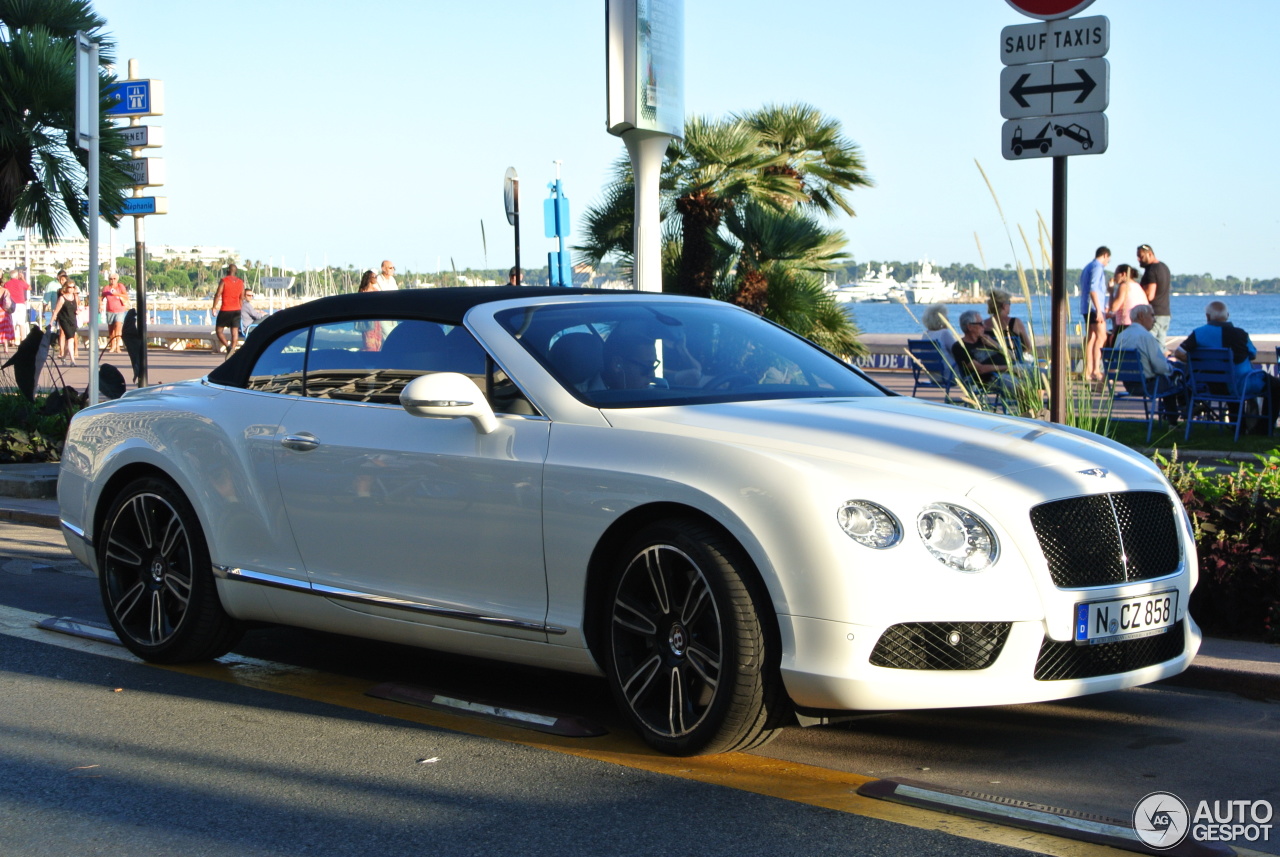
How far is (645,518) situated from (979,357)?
28.0ft

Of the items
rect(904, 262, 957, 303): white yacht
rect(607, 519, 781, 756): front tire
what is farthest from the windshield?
rect(904, 262, 957, 303): white yacht

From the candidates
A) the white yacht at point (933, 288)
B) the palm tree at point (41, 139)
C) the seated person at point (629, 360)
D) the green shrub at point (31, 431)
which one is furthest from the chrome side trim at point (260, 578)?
the palm tree at point (41, 139)

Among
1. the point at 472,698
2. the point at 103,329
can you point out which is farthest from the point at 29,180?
the point at 103,329

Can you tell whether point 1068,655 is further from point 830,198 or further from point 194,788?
point 830,198

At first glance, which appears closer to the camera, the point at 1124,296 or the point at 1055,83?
the point at 1055,83

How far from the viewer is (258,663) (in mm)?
6012

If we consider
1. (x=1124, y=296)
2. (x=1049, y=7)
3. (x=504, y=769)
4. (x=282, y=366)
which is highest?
(x=1049, y=7)

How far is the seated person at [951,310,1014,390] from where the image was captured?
9.51m

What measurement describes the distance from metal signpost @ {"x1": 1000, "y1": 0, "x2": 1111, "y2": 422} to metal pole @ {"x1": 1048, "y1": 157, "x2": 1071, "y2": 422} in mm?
54

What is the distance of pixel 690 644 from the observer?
14.4 ft

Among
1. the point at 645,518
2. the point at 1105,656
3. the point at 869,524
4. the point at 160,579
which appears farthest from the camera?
the point at 160,579

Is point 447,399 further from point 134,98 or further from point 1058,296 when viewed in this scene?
point 134,98

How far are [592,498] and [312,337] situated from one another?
176cm

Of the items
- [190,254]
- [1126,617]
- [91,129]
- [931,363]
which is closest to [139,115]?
[91,129]
